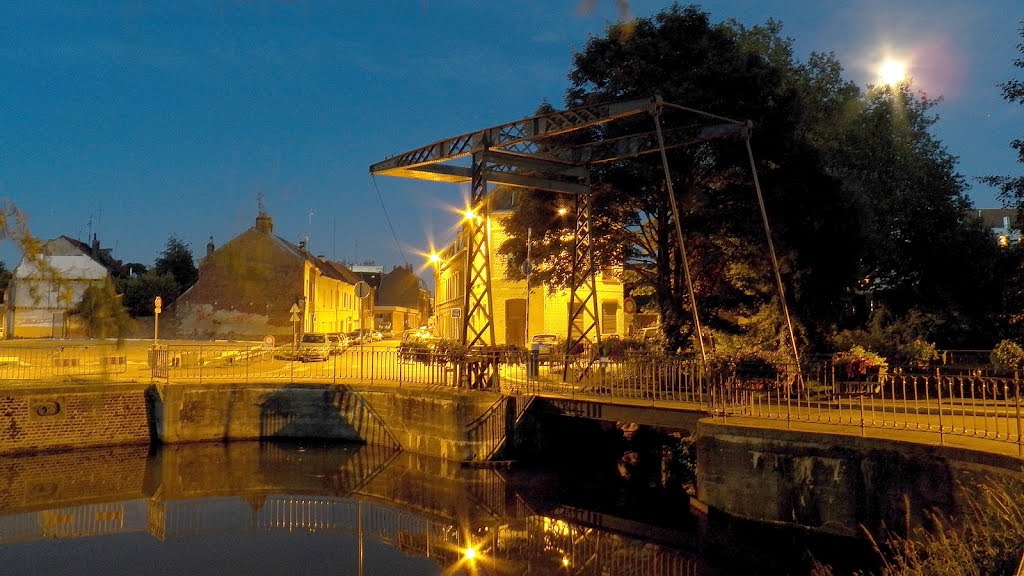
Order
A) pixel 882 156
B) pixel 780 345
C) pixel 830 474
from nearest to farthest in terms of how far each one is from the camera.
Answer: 1. pixel 830 474
2. pixel 780 345
3. pixel 882 156

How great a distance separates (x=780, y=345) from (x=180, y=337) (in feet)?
131

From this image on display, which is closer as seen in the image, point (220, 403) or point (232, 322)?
point (220, 403)

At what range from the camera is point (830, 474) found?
1032 centimetres

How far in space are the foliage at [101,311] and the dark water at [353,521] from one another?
269 inches

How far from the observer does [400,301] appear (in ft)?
309

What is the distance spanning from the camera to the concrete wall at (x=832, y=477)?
9023 millimetres

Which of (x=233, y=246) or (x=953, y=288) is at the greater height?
(x=233, y=246)

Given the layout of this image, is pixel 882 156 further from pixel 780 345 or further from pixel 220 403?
pixel 220 403

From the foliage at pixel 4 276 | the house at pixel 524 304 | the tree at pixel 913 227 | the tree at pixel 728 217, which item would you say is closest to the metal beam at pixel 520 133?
the tree at pixel 728 217

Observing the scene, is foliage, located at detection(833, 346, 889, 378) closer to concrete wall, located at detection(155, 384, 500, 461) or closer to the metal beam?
the metal beam

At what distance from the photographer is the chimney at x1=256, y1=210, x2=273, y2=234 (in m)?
49.7

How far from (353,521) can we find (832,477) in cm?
795

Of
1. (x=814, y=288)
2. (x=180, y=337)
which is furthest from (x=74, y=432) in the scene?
(x=180, y=337)

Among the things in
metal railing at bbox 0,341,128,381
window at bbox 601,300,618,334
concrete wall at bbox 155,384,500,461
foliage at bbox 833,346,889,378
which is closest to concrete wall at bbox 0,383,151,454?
concrete wall at bbox 155,384,500,461
